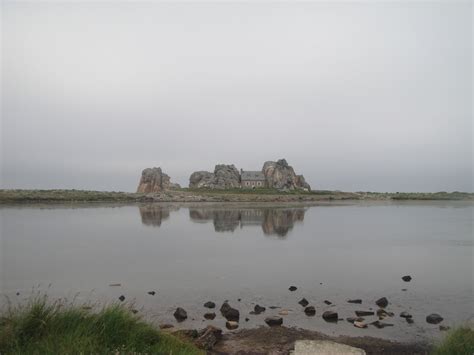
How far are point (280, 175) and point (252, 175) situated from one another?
428 inches

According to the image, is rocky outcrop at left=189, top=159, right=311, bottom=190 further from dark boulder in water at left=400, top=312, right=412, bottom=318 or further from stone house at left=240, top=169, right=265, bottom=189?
dark boulder in water at left=400, top=312, right=412, bottom=318

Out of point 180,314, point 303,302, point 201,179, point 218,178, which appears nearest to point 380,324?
point 303,302

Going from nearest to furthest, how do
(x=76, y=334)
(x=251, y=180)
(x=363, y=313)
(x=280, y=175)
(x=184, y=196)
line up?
(x=76, y=334) < (x=363, y=313) < (x=184, y=196) < (x=280, y=175) < (x=251, y=180)

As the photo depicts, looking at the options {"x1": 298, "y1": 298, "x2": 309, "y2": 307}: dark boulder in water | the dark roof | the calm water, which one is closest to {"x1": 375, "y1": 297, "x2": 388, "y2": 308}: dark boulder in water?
the calm water

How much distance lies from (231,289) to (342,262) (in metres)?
10.0

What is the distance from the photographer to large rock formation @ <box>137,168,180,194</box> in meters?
118

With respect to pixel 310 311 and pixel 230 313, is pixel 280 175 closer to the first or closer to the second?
pixel 310 311

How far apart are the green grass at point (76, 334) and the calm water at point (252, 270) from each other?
4713 millimetres

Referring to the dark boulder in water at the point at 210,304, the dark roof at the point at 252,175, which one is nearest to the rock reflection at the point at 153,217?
the dark boulder in water at the point at 210,304

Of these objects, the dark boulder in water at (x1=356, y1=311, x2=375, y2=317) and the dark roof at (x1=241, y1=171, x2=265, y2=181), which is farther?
the dark roof at (x1=241, y1=171, x2=265, y2=181)

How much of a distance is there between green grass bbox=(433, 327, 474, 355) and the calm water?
245 centimetres

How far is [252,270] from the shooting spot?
21547mm

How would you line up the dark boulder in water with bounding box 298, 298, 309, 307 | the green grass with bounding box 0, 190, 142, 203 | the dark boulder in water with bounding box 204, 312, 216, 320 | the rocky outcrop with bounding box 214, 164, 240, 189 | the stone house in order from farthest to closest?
the stone house < the rocky outcrop with bounding box 214, 164, 240, 189 < the green grass with bounding box 0, 190, 142, 203 < the dark boulder in water with bounding box 298, 298, 309, 307 < the dark boulder in water with bounding box 204, 312, 216, 320

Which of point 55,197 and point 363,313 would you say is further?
point 55,197
